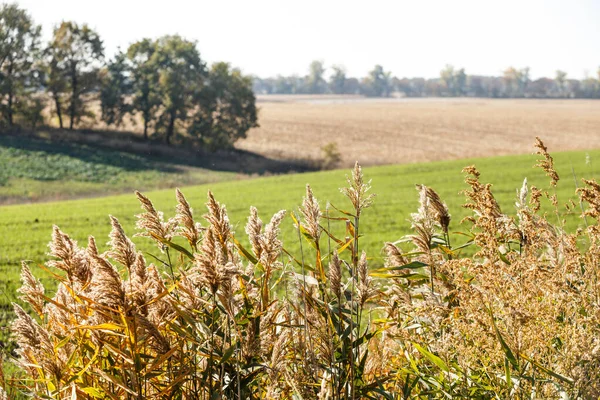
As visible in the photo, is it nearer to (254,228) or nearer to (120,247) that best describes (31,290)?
(120,247)

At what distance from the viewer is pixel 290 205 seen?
24594 millimetres

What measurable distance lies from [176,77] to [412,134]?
33.7 m

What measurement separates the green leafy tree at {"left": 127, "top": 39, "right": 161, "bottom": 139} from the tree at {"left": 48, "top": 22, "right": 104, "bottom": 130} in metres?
3.36

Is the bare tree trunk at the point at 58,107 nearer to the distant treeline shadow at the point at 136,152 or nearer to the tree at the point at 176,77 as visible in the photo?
the distant treeline shadow at the point at 136,152

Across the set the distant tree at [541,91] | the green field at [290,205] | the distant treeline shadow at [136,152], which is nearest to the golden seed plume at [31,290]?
the green field at [290,205]

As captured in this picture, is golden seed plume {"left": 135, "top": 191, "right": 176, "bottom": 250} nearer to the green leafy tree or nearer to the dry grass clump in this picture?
the dry grass clump

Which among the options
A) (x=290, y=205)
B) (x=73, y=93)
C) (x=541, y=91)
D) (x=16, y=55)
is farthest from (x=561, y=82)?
(x=290, y=205)

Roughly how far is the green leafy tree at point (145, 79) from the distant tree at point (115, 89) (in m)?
0.58

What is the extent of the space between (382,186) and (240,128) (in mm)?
32026

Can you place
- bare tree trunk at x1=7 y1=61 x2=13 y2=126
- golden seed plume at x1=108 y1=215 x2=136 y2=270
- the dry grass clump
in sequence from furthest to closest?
bare tree trunk at x1=7 y1=61 x2=13 y2=126 < the dry grass clump < golden seed plume at x1=108 y1=215 x2=136 y2=270

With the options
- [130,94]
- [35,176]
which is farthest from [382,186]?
[130,94]

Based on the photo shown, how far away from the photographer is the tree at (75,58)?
5550 cm

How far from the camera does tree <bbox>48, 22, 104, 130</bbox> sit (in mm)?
55500

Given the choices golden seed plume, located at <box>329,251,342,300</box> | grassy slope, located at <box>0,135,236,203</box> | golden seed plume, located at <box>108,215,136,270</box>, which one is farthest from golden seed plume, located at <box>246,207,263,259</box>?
grassy slope, located at <box>0,135,236,203</box>
